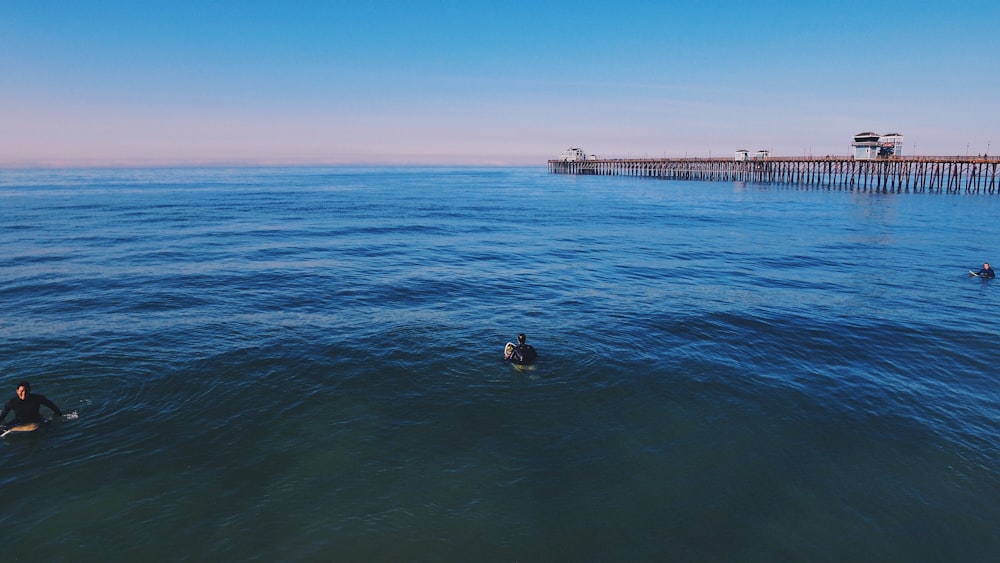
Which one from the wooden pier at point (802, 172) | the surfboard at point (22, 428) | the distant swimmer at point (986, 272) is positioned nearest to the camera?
the surfboard at point (22, 428)

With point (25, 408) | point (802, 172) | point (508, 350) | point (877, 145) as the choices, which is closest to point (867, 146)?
point (877, 145)

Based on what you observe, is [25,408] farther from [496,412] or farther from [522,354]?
[522,354]

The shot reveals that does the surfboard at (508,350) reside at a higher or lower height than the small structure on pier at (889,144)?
lower

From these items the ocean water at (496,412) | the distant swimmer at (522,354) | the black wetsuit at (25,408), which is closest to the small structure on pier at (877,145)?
the ocean water at (496,412)

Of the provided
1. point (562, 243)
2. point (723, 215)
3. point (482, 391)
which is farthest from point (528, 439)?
point (723, 215)

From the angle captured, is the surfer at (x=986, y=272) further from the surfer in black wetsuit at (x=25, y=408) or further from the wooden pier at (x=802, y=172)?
the wooden pier at (x=802, y=172)

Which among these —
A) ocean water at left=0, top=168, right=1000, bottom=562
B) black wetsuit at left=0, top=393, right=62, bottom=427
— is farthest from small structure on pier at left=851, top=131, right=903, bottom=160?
black wetsuit at left=0, top=393, right=62, bottom=427

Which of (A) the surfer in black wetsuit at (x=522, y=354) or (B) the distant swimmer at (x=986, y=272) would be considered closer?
(A) the surfer in black wetsuit at (x=522, y=354)
